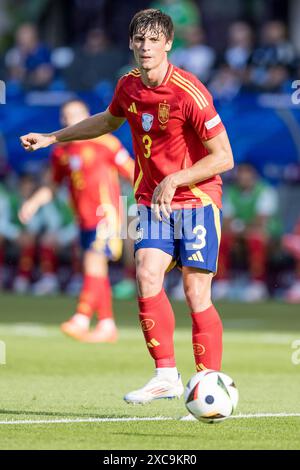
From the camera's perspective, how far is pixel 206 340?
8.55 metres

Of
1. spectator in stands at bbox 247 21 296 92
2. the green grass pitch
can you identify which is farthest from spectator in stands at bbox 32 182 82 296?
spectator in stands at bbox 247 21 296 92

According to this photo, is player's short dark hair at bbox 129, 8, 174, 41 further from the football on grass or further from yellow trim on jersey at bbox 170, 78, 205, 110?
the football on grass

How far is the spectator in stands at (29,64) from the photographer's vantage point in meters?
21.1

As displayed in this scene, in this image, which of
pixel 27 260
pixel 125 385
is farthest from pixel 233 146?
pixel 125 385

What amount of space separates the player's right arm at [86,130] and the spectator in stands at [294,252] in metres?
11.3

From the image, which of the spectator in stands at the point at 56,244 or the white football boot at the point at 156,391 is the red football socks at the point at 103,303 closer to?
the white football boot at the point at 156,391

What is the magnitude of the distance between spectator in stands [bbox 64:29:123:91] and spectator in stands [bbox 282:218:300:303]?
12.4ft

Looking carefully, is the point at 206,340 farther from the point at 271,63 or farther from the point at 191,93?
the point at 271,63

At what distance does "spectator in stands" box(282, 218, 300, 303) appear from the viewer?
2028 centimetres

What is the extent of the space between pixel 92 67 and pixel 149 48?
501 inches

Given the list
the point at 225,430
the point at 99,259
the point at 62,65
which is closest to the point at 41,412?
the point at 225,430
